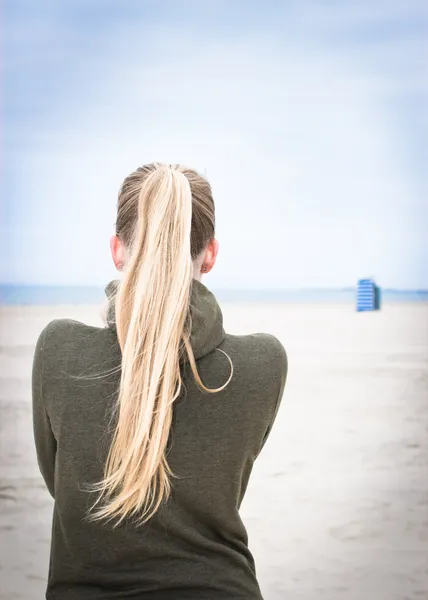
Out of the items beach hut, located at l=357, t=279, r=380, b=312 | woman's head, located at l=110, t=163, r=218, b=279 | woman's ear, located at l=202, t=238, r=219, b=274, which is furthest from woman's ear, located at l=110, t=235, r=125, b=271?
beach hut, located at l=357, t=279, r=380, b=312

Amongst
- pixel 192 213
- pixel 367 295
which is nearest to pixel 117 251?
pixel 192 213

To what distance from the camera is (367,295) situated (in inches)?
523

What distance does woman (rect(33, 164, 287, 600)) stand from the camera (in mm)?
865

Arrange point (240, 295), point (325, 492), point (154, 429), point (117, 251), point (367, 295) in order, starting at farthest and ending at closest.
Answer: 1. point (240, 295)
2. point (367, 295)
3. point (325, 492)
4. point (117, 251)
5. point (154, 429)

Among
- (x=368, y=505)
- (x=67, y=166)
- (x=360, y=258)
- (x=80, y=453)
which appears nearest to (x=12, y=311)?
(x=67, y=166)

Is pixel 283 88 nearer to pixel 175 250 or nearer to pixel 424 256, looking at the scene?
pixel 424 256

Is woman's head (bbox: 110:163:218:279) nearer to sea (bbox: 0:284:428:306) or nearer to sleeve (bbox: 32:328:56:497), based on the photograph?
sleeve (bbox: 32:328:56:497)

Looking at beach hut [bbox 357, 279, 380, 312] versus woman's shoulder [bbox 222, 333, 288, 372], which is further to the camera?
beach hut [bbox 357, 279, 380, 312]

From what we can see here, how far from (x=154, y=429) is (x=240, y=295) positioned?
17.2 m

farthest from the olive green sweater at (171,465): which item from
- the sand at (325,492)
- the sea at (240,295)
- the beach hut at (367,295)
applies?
the beach hut at (367,295)

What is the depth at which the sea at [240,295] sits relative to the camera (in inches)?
552

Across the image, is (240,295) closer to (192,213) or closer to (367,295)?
(367,295)

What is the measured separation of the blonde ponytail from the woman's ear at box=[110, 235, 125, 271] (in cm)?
8

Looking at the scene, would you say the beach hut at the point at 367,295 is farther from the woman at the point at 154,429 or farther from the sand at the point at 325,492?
the woman at the point at 154,429
